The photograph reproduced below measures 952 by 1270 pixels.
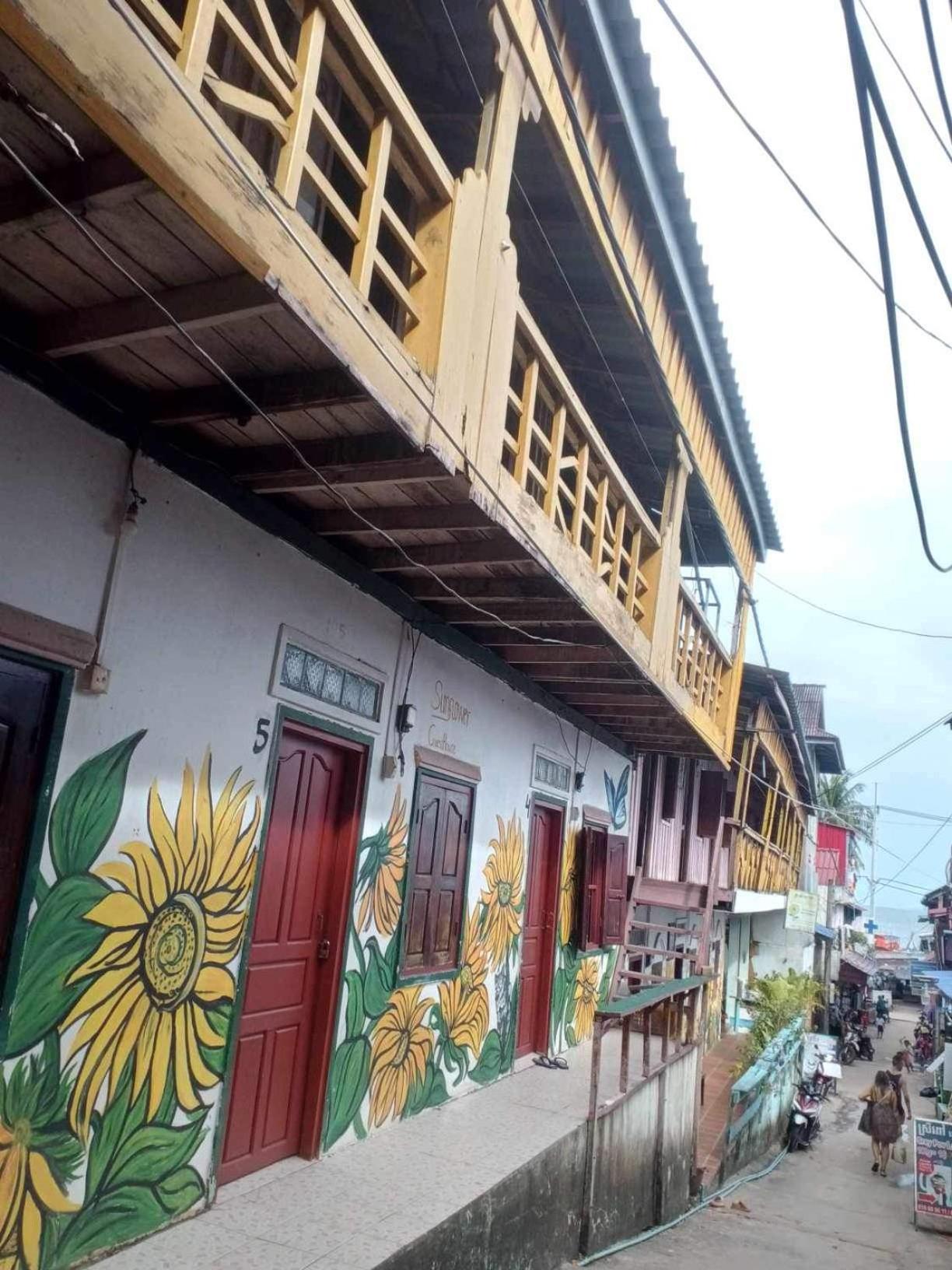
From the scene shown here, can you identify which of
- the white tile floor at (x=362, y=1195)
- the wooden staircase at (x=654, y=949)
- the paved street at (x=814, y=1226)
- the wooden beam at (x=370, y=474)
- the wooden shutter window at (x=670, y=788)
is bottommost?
the paved street at (x=814, y=1226)

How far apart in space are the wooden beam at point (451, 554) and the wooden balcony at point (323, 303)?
0.05ft

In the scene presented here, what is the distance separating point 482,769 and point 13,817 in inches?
179

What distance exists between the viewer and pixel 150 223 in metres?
2.66

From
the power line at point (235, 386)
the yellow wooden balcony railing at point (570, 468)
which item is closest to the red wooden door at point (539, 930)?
the yellow wooden balcony railing at point (570, 468)

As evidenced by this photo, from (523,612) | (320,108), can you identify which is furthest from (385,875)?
(320,108)

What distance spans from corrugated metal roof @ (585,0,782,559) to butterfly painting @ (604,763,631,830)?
145 inches

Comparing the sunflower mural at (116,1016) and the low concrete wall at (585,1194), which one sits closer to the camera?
the sunflower mural at (116,1016)

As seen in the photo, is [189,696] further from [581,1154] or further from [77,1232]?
[581,1154]

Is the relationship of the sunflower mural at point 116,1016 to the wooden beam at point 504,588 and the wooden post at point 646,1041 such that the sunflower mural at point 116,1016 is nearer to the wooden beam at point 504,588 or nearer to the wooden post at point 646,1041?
the wooden beam at point 504,588

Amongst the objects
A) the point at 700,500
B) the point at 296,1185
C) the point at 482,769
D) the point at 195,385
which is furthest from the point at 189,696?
the point at 700,500

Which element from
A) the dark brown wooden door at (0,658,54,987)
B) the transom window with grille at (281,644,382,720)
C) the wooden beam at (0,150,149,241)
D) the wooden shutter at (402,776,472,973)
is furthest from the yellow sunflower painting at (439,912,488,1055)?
the wooden beam at (0,150,149,241)

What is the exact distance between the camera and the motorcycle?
1582 cm

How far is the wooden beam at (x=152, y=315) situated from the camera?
2920mm

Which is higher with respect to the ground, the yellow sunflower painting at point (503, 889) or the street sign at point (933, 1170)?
the yellow sunflower painting at point (503, 889)
